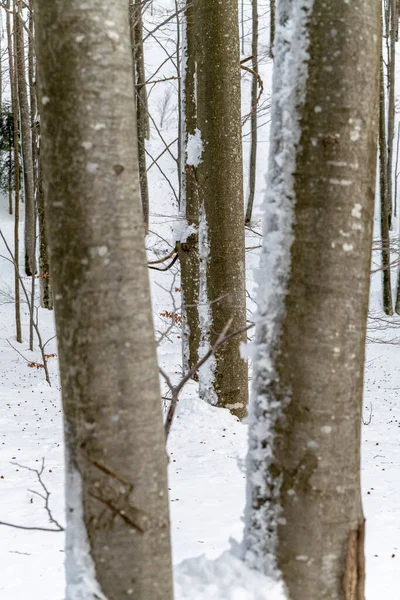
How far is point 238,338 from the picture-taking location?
6.05 meters

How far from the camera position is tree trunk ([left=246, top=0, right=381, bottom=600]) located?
168cm

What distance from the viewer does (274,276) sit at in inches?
70.7

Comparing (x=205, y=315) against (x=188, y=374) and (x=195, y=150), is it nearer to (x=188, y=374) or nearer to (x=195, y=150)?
(x=195, y=150)

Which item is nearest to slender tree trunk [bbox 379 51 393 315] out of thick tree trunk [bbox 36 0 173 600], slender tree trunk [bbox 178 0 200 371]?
slender tree trunk [bbox 178 0 200 371]

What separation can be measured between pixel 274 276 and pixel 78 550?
876 mm

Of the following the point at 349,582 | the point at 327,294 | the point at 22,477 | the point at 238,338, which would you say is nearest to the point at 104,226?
the point at 327,294

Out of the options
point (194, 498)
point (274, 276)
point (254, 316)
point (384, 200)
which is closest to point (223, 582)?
point (254, 316)

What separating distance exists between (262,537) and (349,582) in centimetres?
27

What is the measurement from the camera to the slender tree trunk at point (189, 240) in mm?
7398

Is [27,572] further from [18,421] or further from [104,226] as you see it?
[18,421]

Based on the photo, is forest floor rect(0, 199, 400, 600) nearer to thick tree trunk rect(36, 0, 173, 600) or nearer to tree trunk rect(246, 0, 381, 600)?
tree trunk rect(246, 0, 381, 600)

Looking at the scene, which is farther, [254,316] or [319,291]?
[254,316]

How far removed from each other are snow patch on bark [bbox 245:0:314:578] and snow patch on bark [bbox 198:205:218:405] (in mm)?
4135

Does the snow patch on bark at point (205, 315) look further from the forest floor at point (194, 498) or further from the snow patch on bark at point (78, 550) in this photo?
the snow patch on bark at point (78, 550)
